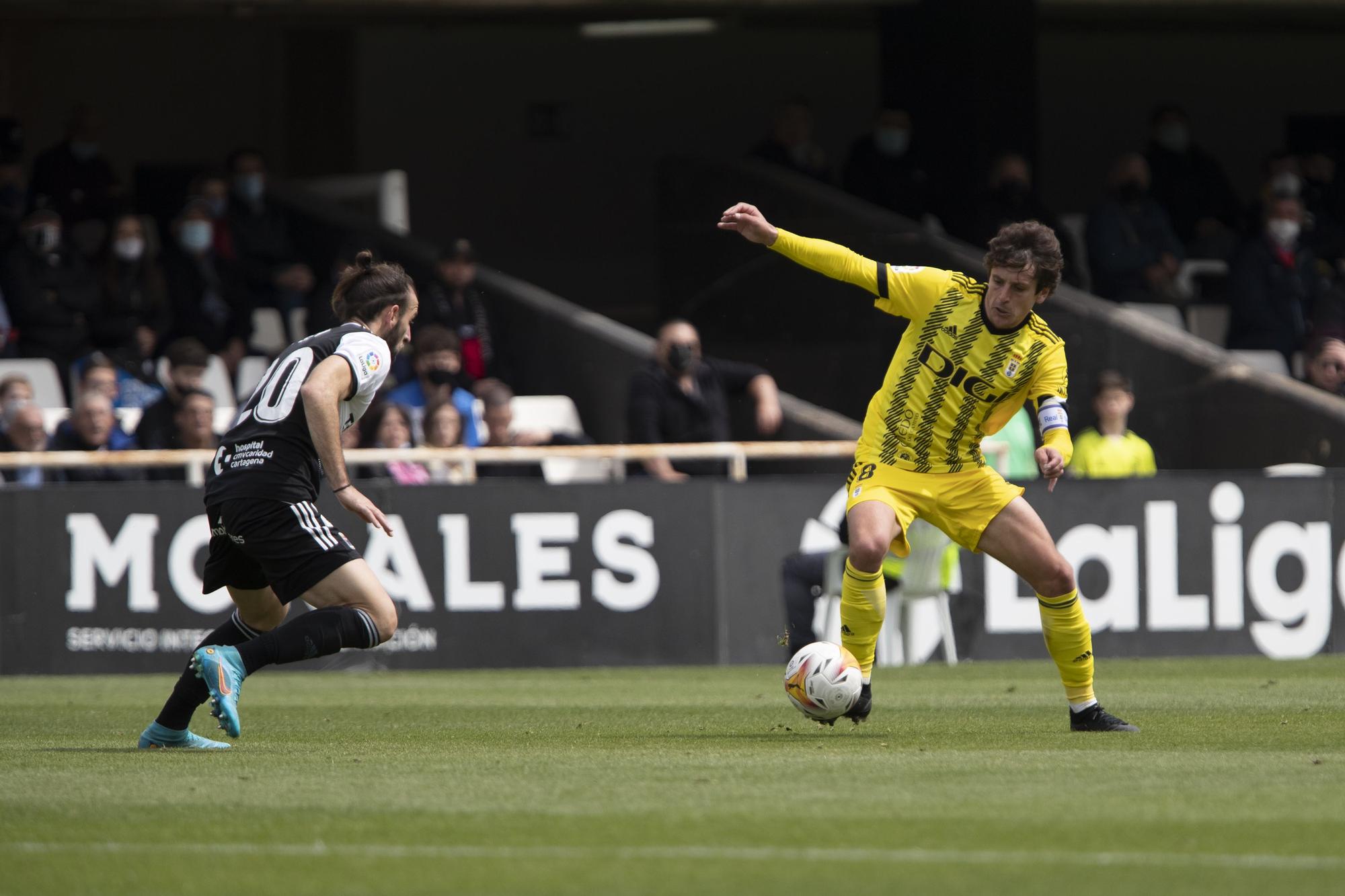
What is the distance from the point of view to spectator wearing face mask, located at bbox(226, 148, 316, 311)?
1750 cm

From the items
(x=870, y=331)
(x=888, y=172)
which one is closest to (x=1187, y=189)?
(x=888, y=172)

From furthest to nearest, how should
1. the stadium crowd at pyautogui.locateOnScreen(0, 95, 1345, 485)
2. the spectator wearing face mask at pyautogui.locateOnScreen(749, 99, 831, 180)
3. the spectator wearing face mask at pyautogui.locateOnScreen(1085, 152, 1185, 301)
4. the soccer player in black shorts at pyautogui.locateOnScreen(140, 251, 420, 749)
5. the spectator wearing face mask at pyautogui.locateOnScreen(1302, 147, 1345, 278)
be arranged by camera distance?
the spectator wearing face mask at pyautogui.locateOnScreen(1302, 147, 1345, 278) < the spectator wearing face mask at pyautogui.locateOnScreen(1085, 152, 1185, 301) < the spectator wearing face mask at pyautogui.locateOnScreen(749, 99, 831, 180) < the stadium crowd at pyautogui.locateOnScreen(0, 95, 1345, 485) < the soccer player in black shorts at pyautogui.locateOnScreen(140, 251, 420, 749)

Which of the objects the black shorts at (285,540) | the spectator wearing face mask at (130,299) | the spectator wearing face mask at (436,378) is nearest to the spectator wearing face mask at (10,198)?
the spectator wearing face mask at (130,299)

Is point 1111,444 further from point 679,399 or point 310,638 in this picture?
point 310,638

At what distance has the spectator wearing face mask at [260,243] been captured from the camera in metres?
17.5

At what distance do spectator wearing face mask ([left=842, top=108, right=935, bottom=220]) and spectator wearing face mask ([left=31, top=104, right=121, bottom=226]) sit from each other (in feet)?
21.2

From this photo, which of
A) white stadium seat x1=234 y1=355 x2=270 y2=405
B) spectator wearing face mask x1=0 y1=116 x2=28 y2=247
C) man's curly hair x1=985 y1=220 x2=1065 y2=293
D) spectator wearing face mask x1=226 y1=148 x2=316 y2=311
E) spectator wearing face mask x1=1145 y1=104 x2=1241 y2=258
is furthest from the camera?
spectator wearing face mask x1=1145 y1=104 x2=1241 y2=258

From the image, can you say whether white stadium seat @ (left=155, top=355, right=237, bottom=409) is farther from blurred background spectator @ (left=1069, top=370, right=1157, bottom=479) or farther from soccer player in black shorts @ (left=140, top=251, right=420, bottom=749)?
soccer player in black shorts @ (left=140, top=251, right=420, bottom=749)

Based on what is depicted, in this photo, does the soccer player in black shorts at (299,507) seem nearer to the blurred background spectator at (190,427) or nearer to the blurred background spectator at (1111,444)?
the blurred background spectator at (190,427)

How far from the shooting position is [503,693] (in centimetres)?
1152

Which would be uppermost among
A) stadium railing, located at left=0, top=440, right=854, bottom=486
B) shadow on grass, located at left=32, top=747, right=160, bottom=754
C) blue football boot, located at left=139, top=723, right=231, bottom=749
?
stadium railing, located at left=0, top=440, right=854, bottom=486

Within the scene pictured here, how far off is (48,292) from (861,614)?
32.6 feet

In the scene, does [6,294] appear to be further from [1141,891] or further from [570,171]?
[1141,891]

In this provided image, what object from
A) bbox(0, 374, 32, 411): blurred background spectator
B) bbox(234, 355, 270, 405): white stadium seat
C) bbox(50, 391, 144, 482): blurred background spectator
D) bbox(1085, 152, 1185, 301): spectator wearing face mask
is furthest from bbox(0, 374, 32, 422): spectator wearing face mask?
bbox(1085, 152, 1185, 301): spectator wearing face mask
